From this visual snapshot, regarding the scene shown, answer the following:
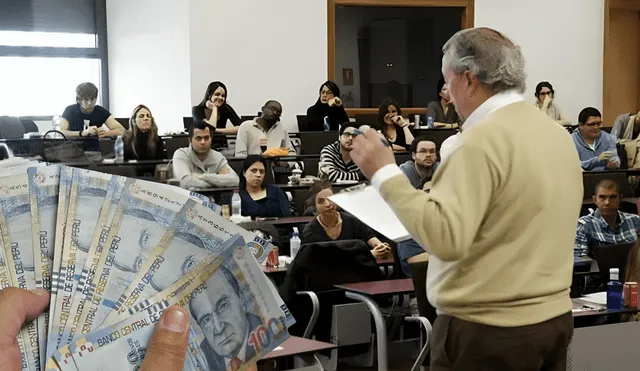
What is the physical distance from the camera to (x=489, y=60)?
230cm

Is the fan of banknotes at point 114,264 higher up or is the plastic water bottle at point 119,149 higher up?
the fan of banknotes at point 114,264

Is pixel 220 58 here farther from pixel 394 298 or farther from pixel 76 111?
pixel 394 298

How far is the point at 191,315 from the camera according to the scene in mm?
993

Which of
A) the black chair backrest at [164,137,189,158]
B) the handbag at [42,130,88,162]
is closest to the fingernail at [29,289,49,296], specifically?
the handbag at [42,130,88,162]

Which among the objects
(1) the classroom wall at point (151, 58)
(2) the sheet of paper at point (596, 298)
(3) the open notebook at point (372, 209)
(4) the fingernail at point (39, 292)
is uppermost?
(1) the classroom wall at point (151, 58)

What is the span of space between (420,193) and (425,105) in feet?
42.1

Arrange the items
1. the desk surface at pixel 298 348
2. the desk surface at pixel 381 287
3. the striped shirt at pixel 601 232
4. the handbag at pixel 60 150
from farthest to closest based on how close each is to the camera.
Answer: the handbag at pixel 60 150, the striped shirt at pixel 601 232, the desk surface at pixel 381 287, the desk surface at pixel 298 348

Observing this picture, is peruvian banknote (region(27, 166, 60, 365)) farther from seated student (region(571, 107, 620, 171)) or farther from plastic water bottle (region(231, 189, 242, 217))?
seated student (region(571, 107, 620, 171))

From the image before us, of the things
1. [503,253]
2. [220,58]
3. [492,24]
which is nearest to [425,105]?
[492,24]

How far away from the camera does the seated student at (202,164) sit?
355 inches

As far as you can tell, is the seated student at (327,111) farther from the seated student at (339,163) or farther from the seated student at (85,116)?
the seated student at (339,163)

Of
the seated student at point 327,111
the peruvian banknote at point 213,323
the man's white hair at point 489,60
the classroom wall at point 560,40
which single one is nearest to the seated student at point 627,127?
the classroom wall at point 560,40

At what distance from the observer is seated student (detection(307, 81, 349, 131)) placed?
41.6ft

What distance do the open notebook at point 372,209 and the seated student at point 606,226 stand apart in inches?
193
